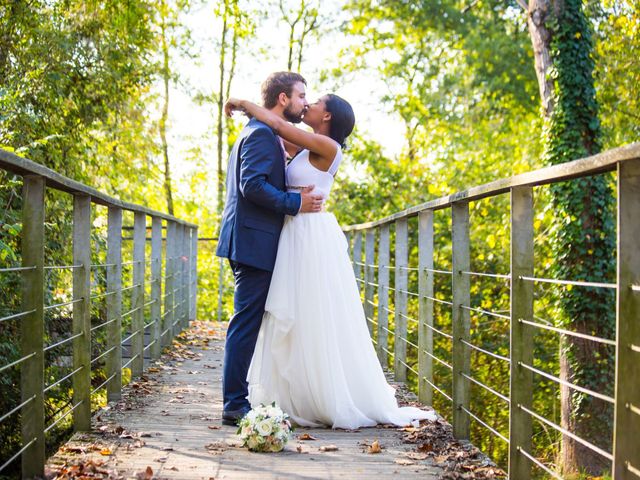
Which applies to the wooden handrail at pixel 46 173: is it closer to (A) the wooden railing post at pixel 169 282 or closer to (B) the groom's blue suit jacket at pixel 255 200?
(B) the groom's blue suit jacket at pixel 255 200

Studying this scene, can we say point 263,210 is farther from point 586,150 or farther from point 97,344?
point 586,150

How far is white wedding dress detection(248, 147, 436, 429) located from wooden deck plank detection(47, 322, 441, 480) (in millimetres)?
164

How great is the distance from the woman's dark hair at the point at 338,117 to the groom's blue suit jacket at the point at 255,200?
0.36 meters

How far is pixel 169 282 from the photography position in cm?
868

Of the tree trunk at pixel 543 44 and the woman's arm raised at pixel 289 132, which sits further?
the tree trunk at pixel 543 44

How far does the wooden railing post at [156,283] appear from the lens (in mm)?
7156

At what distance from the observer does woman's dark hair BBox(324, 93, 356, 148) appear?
4.77 metres

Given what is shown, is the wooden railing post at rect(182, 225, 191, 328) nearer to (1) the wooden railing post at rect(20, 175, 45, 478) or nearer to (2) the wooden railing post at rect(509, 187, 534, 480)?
(1) the wooden railing post at rect(20, 175, 45, 478)

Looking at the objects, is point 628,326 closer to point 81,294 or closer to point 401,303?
point 81,294

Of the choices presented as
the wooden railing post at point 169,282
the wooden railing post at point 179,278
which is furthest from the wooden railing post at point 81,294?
the wooden railing post at point 179,278

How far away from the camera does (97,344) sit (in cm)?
770

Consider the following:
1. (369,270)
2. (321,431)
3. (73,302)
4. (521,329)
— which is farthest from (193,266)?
(521,329)

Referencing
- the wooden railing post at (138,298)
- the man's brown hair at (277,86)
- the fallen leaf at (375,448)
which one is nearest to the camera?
the fallen leaf at (375,448)

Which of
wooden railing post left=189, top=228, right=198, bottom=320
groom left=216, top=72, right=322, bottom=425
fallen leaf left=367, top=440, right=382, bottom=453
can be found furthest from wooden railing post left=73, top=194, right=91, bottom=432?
wooden railing post left=189, top=228, right=198, bottom=320
